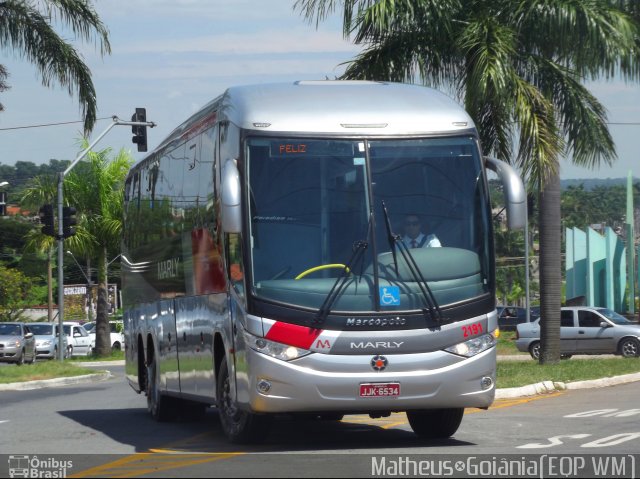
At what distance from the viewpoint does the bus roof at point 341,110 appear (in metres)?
11.6

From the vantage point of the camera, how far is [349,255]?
441 inches

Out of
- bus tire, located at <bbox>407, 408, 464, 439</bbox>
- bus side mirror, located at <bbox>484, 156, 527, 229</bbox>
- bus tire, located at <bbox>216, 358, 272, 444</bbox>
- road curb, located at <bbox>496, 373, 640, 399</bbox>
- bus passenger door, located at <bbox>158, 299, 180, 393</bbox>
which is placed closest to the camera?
bus side mirror, located at <bbox>484, 156, 527, 229</bbox>

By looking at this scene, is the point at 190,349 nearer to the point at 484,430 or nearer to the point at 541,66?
the point at 484,430

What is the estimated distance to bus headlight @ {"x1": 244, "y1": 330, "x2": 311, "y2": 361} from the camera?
431 inches

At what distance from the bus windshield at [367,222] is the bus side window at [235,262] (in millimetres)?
149

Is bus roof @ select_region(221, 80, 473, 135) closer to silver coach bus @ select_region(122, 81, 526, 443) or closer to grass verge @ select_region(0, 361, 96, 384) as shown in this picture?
silver coach bus @ select_region(122, 81, 526, 443)

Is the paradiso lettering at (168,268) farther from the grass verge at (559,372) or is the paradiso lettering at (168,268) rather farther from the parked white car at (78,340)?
the parked white car at (78,340)

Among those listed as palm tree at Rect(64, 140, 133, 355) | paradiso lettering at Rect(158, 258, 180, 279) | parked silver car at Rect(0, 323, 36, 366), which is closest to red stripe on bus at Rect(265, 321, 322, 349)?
paradiso lettering at Rect(158, 258, 180, 279)

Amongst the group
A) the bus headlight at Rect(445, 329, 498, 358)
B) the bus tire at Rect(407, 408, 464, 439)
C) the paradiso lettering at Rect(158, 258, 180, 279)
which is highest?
the paradiso lettering at Rect(158, 258, 180, 279)

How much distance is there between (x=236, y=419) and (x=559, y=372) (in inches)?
453

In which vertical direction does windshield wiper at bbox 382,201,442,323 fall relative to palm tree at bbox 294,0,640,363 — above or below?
below

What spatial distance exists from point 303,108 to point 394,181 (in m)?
1.15

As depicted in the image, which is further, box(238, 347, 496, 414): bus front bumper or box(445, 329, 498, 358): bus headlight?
box(445, 329, 498, 358): bus headlight

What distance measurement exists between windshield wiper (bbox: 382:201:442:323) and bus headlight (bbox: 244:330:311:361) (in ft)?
3.88
